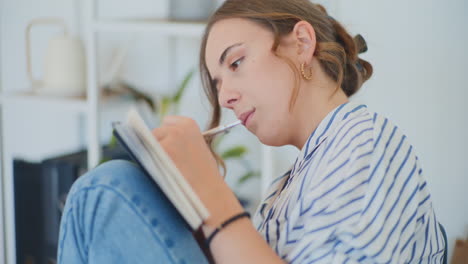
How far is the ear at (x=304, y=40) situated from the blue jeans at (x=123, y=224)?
0.37 meters

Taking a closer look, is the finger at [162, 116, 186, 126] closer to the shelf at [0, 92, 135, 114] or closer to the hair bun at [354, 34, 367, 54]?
the hair bun at [354, 34, 367, 54]

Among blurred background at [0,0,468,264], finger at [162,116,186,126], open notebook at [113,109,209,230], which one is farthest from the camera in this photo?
blurred background at [0,0,468,264]

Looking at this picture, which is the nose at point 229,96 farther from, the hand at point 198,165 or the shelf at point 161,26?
the shelf at point 161,26

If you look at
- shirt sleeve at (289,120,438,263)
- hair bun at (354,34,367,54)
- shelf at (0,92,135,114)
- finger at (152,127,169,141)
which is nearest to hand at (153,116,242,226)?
finger at (152,127,169,141)

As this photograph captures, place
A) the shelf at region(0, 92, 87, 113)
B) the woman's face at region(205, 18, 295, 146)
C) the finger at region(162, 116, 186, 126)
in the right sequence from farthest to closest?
the shelf at region(0, 92, 87, 113) < the woman's face at region(205, 18, 295, 146) < the finger at region(162, 116, 186, 126)

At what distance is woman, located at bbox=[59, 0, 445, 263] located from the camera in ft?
2.05

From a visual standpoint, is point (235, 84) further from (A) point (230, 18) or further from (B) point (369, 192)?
(B) point (369, 192)

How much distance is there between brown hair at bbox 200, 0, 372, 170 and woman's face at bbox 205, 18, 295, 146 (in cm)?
2

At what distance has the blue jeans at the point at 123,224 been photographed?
0.62 metres

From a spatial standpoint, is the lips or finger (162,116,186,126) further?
the lips

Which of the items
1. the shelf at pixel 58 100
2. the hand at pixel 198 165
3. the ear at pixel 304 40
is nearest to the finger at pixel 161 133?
the hand at pixel 198 165

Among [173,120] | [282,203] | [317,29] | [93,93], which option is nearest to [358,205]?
[282,203]

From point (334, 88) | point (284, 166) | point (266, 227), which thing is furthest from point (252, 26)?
point (284, 166)

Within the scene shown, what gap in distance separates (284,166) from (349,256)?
3.19ft
